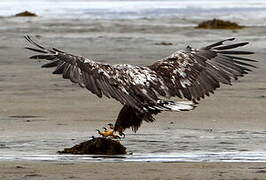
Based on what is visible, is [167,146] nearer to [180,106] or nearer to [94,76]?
[180,106]

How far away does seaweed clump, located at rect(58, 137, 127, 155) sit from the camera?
8.12 metres

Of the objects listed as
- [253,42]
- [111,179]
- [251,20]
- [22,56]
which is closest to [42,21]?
[251,20]

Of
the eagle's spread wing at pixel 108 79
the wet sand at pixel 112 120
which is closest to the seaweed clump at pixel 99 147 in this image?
the wet sand at pixel 112 120

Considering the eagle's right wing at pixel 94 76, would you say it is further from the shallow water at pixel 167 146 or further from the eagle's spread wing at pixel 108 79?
the shallow water at pixel 167 146

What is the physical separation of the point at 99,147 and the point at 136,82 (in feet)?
1.98

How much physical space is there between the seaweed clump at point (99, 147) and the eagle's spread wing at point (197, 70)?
0.58 m

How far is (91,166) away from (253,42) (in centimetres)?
1339

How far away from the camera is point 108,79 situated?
786cm

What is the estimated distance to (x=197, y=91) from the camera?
864 cm

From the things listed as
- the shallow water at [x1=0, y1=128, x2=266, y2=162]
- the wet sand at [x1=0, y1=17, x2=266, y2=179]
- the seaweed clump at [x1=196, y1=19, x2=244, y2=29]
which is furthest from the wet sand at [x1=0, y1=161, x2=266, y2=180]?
the seaweed clump at [x1=196, y1=19, x2=244, y2=29]

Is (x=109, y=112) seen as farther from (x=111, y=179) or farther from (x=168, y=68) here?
(x=111, y=179)

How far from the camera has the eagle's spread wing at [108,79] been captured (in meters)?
7.81

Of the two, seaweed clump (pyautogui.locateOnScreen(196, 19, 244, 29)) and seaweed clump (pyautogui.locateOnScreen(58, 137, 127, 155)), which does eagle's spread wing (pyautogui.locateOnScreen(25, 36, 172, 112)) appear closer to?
seaweed clump (pyautogui.locateOnScreen(58, 137, 127, 155))

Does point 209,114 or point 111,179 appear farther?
point 209,114
